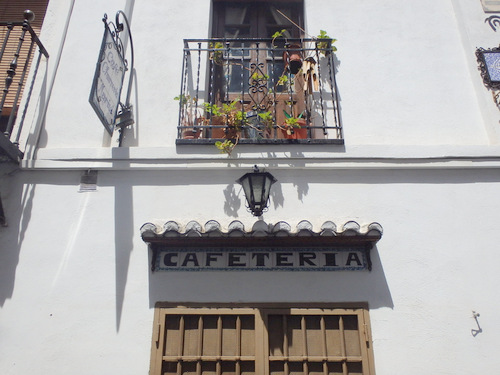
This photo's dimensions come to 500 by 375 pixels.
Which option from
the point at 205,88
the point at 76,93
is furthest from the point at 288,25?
the point at 76,93

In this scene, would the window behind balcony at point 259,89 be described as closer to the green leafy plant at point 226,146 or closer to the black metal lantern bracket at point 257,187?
the green leafy plant at point 226,146

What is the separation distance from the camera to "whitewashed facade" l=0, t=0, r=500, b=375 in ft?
12.4

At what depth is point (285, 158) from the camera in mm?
4410

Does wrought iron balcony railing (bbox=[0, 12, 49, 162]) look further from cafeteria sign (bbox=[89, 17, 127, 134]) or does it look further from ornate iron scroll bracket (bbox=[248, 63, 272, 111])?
ornate iron scroll bracket (bbox=[248, 63, 272, 111])

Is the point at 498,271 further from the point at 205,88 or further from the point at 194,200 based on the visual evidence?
the point at 205,88

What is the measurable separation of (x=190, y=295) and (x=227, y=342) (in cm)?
62

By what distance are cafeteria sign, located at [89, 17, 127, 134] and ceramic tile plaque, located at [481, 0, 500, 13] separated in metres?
5.25

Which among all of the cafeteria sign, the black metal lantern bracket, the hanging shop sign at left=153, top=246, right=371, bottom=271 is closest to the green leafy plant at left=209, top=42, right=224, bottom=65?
the cafeteria sign

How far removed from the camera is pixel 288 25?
231 inches

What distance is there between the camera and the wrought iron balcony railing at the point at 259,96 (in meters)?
4.57

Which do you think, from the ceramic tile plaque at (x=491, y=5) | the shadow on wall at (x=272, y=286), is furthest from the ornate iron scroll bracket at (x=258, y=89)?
the ceramic tile plaque at (x=491, y=5)

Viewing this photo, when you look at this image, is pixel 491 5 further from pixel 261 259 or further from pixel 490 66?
pixel 261 259

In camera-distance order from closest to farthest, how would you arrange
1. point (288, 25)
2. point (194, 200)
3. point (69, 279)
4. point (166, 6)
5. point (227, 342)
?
point (227, 342)
point (69, 279)
point (194, 200)
point (166, 6)
point (288, 25)

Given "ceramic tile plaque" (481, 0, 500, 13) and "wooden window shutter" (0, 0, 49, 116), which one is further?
"wooden window shutter" (0, 0, 49, 116)
